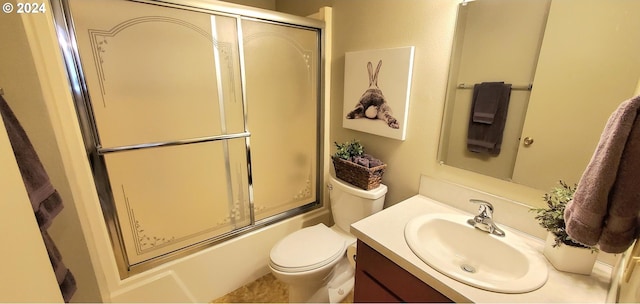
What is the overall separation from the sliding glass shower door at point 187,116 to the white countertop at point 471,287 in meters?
0.90

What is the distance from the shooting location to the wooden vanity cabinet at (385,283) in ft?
2.79

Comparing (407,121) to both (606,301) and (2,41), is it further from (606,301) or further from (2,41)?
(2,41)

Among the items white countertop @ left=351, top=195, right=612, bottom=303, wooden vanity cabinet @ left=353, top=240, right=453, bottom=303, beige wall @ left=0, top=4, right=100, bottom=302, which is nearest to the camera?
white countertop @ left=351, top=195, right=612, bottom=303

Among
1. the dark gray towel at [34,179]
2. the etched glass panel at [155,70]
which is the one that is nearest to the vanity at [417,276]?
the etched glass panel at [155,70]

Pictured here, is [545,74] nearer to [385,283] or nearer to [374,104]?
[374,104]

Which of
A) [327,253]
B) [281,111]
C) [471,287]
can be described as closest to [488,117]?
[471,287]

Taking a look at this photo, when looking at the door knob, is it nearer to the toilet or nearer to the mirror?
the mirror

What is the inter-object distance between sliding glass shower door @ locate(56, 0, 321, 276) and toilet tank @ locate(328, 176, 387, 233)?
440 mm

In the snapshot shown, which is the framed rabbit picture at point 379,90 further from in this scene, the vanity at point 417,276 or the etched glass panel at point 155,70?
the etched glass panel at point 155,70

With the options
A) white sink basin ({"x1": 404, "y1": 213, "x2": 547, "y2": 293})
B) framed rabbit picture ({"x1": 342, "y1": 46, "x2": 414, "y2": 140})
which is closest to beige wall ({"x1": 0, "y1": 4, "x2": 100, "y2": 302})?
framed rabbit picture ({"x1": 342, "y1": 46, "x2": 414, "y2": 140})

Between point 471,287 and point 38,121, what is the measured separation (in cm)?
173

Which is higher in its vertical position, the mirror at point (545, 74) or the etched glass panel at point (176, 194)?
the mirror at point (545, 74)

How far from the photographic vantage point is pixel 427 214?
3.77ft

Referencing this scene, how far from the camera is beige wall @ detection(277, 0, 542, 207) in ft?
3.74
